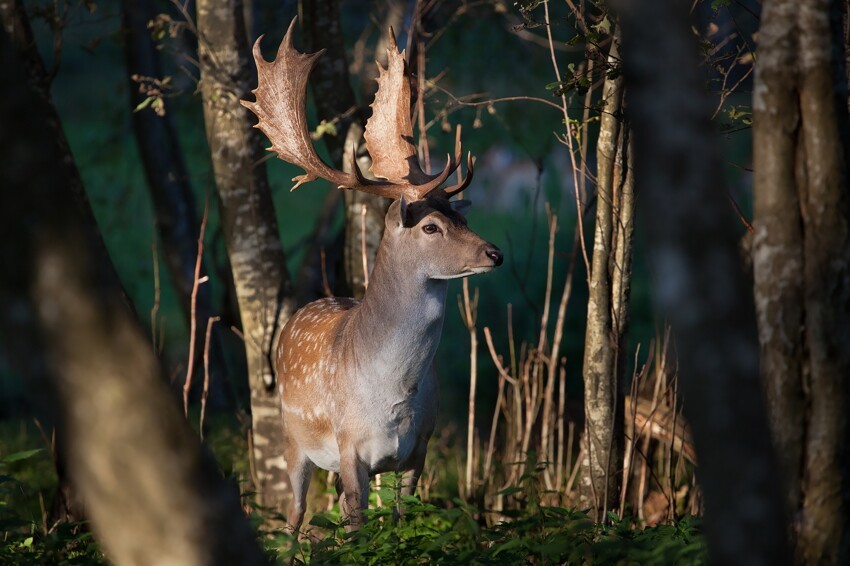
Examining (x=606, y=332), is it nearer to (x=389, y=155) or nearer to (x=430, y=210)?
(x=430, y=210)

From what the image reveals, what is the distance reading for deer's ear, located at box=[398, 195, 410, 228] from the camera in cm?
442

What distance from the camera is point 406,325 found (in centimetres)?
443

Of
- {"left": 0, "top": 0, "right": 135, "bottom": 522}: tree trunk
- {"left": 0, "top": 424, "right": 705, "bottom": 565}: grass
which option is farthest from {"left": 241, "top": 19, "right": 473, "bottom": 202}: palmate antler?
{"left": 0, "top": 424, "right": 705, "bottom": 565}: grass

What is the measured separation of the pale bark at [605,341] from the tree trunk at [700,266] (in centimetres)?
226

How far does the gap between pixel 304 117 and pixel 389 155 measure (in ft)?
1.47

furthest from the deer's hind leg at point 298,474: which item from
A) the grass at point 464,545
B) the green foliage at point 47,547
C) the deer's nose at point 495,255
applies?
the deer's nose at point 495,255

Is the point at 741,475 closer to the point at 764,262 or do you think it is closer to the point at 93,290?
the point at 764,262

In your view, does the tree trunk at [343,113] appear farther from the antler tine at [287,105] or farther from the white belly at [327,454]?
Result: the white belly at [327,454]

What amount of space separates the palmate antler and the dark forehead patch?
0.90 ft

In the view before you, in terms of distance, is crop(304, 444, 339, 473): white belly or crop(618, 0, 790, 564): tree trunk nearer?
crop(618, 0, 790, 564): tree trunk

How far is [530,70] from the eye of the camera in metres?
13.9

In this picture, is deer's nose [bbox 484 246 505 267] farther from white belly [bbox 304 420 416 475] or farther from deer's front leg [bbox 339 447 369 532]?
deer's front leg [bbox 339 447 369 532]

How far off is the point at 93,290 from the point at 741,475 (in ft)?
4.72

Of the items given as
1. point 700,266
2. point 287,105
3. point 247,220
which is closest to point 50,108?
point 247,220
